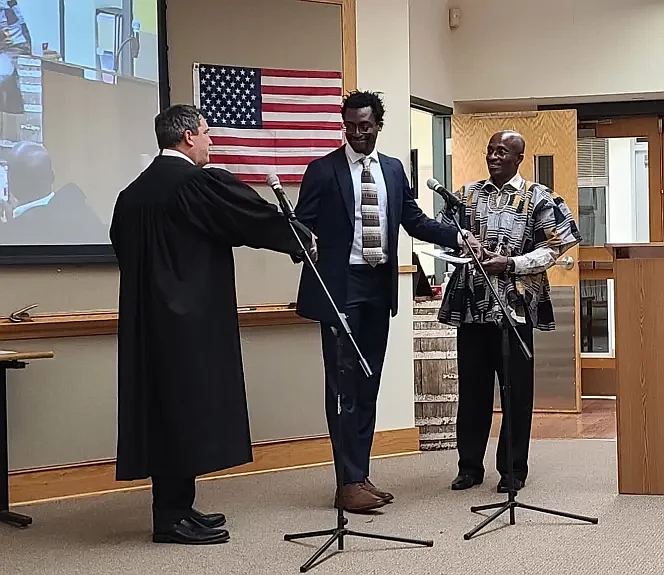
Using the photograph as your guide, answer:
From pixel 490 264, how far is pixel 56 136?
191 cm

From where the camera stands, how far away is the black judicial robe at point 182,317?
3.59 meters

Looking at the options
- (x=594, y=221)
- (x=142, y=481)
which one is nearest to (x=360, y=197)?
(x=142, y=481)

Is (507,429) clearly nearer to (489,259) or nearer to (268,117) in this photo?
(489,259)

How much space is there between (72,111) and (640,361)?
2.59 m

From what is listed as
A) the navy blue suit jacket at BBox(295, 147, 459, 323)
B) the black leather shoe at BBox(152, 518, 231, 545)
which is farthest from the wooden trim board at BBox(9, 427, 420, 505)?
the navy blue suit jacket at BBox(295, 147, 459, 323)

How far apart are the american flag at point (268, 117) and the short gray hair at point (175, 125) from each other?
1.10 meters

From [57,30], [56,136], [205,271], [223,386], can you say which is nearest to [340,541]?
[223,386]

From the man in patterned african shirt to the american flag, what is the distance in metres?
0.95

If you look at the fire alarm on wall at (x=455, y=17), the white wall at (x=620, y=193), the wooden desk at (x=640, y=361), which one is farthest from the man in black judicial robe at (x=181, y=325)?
the white wall at (x=620, y=193)

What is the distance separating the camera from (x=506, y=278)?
432 cm

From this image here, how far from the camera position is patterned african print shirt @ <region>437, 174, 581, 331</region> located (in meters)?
4.32

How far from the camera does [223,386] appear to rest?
12.0 ft

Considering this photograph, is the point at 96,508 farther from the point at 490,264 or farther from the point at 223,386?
the point at 490,264

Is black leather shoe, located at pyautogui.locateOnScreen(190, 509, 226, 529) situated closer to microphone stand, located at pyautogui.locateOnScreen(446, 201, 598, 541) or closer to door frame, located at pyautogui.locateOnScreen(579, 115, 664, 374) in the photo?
microphone stand, located at pyautogui.locateOnScreen(446, 201, 598, 541)
